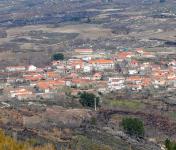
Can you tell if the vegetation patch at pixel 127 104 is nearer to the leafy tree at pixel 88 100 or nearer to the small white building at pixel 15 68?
the leafy tree at pixel 88 100

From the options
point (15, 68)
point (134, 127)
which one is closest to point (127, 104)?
point (134, 127)

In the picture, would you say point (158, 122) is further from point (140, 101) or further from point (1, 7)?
point (1, 7)

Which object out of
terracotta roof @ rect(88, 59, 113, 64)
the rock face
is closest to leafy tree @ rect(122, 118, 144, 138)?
the rock face

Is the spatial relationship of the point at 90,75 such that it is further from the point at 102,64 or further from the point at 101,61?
the point at 101,61

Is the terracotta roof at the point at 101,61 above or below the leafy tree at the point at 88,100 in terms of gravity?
above

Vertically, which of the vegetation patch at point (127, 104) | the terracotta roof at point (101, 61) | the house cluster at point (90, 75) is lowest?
the vegetation patch at point (127, 104)

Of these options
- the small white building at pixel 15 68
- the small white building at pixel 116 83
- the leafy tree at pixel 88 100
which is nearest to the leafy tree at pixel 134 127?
the leafy tree at pixel 88 100

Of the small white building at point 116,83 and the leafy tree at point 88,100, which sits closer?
the leafy tree at point 88,100
